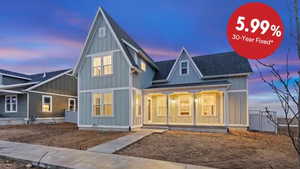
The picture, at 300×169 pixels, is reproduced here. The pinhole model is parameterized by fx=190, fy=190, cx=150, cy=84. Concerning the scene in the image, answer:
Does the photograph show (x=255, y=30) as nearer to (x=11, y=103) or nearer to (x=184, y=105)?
(x=184, y=105)

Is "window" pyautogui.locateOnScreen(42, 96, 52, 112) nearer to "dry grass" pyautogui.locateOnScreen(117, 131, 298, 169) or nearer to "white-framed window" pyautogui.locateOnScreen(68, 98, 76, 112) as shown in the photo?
"white-framed window" pyautogui.locateOnScreen(68, 98, 76, 112)

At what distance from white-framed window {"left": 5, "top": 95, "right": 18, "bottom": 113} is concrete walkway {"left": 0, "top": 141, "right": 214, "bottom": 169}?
14820 mm

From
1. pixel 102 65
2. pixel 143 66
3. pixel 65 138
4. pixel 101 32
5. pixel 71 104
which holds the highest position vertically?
pixel 101 32

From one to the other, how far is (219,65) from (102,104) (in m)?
10.0

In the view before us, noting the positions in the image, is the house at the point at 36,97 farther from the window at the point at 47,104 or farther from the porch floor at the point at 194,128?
the porch floor at the point at 194,128

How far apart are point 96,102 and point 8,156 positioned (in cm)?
766

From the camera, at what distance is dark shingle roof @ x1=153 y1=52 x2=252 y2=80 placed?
14786 millimetres

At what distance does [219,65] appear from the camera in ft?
52.4

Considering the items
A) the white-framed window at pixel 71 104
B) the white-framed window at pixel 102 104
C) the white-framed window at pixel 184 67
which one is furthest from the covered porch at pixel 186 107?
the white-framed window at pixel 71 104

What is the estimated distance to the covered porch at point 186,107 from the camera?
46.6 ft

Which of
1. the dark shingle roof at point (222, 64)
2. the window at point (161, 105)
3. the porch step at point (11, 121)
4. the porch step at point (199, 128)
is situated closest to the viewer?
the porch step at point (199, 128)

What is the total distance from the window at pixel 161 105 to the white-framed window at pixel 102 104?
422cm

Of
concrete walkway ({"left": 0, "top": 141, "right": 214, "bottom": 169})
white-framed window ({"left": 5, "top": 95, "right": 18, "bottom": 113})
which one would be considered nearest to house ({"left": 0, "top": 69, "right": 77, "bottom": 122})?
white-framed window ({"left": 5, "top": 95, "right": 18, "bottom": 113})

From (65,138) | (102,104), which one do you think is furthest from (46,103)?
(65,138)
